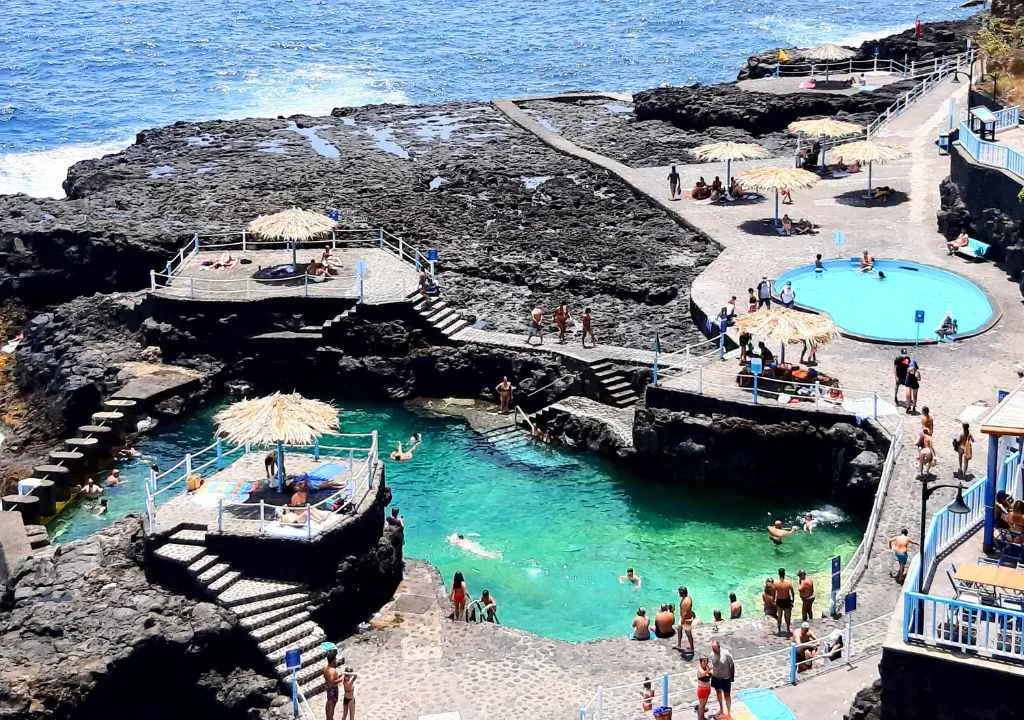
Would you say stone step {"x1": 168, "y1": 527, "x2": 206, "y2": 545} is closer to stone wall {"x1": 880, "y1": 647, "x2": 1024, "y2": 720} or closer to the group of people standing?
stone wall {"x1": 880, "y1": 647, "x2": 1024, "y2": 720}

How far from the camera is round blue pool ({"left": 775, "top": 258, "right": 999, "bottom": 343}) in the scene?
147ft

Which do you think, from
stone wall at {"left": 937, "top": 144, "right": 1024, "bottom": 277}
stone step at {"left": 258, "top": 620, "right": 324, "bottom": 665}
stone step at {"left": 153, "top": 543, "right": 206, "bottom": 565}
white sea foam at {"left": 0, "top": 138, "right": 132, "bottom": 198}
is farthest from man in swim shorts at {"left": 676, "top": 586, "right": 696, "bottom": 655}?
white sea foam at {"left": 0, "top": 138, "right": 132, "bottom": 198}

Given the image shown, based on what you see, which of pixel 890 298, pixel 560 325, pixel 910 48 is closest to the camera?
pixel 890 298

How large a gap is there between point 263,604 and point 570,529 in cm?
958

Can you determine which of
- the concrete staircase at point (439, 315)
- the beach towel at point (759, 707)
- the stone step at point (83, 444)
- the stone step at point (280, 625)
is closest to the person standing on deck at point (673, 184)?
the concrete staircase at point (439, 315)

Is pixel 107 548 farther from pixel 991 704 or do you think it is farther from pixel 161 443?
pixel 991 704

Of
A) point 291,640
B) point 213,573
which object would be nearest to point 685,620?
point 291,640

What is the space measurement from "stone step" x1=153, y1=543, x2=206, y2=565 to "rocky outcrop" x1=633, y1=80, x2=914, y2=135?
130 ft

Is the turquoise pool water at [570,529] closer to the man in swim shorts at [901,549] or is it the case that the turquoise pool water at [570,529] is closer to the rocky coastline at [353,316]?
the rocky coastline at [353,316]

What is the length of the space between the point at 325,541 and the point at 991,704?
14.3 m

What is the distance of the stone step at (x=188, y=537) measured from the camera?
33.9 m

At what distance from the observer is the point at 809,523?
39.3m

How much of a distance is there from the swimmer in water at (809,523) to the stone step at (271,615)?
494 inches

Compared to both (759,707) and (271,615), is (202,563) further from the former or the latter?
(759,707)
